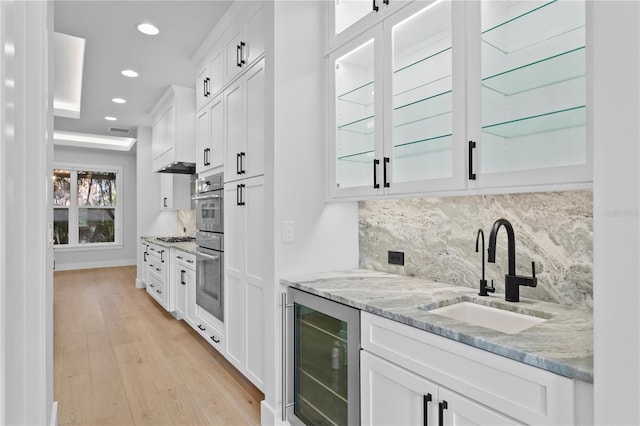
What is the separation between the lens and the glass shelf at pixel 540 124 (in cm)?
126

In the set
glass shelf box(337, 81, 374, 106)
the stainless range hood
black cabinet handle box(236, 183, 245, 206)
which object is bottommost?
black cabinet handle box(236, 183, 245, 206)

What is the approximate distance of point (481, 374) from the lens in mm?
1141

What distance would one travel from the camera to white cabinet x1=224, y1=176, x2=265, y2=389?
8.00 ft

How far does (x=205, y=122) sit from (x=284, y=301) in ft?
6.75

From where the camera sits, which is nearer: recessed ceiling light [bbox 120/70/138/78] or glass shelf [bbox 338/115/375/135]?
glass shelf [bbox 338/115/375/135]

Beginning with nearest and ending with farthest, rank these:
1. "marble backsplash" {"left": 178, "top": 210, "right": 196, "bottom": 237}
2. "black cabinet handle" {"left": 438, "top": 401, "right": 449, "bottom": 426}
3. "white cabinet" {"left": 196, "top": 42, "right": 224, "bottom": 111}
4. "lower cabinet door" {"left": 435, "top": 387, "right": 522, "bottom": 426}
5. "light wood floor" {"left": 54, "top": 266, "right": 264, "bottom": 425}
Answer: "lower cabinet door" {"left": 435, "top": 387, "right": 522, "bottom": 426}
"black cabinet handle" {"left": 438, "top": 401, "right": 449, "bottom": 426}
"light wood floor" {"left": 54, "top": 266, "right": 264, "bottom": 425}
"white cabinet" {"left": 196, "top": 42, "right": 224, "bottom": 111}
"marble backsplash" {"left": 178, "top": 210, "right": 196, "bottom": 237}

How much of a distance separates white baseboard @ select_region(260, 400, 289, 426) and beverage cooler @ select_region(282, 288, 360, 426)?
3 cm

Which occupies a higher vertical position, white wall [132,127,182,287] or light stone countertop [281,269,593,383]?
white wall [132,127,182,287]

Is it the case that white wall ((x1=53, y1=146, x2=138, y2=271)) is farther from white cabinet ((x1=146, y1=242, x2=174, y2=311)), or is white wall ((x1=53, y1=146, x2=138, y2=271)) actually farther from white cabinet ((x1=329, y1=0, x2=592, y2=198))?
white cabinet ((x1=329, y1=0, x2=592, y2=198))

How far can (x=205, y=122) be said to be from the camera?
3.42 meters

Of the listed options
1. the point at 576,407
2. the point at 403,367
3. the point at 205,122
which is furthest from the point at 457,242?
the point at 205,122

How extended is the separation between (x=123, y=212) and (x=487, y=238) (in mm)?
8711

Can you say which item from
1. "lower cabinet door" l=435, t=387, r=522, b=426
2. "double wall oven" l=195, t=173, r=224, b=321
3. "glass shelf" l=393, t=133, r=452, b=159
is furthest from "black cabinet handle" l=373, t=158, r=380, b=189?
"double wall oven" l=195, t=173, r=224, b=321

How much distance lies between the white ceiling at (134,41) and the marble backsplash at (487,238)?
2106 mm
